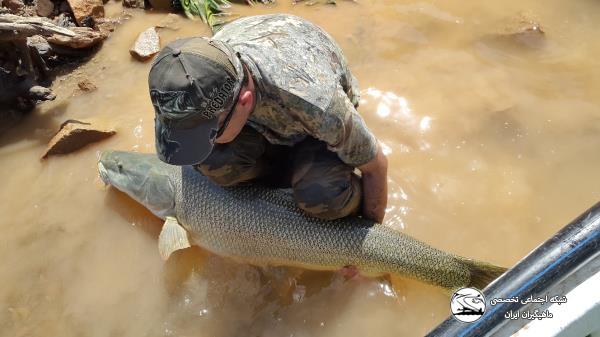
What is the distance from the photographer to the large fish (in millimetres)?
2830

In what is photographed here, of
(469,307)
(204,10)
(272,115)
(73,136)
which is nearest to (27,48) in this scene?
(73,136)

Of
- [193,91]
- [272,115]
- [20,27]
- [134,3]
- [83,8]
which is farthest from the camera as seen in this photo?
[134,3]

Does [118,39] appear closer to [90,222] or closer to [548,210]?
[90,222]

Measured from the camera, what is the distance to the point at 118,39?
192 inches

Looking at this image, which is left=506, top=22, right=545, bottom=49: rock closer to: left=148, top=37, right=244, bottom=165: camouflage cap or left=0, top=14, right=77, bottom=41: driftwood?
left=148, top=37, right=244, bottom=165: camouflage cap

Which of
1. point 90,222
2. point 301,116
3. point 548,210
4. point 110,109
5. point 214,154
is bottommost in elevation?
point 90,222

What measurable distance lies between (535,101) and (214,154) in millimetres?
2616

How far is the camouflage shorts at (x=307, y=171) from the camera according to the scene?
281cm

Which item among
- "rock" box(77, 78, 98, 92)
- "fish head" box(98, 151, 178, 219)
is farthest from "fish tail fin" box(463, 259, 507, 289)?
"rock" box(77, 78, 98, 92)

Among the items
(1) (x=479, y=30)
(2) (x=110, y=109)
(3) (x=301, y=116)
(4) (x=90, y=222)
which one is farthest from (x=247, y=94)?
(1) (x=479, y=30)

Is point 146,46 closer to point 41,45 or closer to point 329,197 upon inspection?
point 41,45

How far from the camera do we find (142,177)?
348 centimetres

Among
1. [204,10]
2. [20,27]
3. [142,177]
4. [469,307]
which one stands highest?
[469,307]

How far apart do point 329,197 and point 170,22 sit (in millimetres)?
3026
